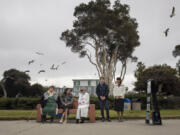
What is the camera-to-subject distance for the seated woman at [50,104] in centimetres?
1176

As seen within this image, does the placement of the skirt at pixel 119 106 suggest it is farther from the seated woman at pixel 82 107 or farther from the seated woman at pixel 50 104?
the seated woman at pixel 50 104

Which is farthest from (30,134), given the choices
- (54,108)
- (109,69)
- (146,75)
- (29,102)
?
(146,75)

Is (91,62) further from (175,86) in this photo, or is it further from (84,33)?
(175,86)

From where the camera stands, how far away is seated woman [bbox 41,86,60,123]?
1176 centimetres

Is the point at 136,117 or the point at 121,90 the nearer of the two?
the point at 121,90

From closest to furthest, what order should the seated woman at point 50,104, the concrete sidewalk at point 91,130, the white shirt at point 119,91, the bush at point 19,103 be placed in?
the concrete sidewalk at point 91,130
the seated woman at point 50,104
the white shirt at point 119,91
the bush at point 19,103

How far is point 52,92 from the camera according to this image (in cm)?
1238

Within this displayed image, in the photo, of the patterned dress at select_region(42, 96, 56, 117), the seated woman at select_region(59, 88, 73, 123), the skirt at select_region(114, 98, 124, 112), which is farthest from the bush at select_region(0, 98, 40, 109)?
the skirt at select_region(114, 98, 124, 112)

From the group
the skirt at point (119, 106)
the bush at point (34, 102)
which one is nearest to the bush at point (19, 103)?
the bush at point (34, 102)

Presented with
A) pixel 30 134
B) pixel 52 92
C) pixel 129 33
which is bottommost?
pixel 30 134

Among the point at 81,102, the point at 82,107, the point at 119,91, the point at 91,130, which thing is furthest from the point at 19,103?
the point at 91,130

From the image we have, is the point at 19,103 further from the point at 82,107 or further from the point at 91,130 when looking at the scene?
the point at 91,130

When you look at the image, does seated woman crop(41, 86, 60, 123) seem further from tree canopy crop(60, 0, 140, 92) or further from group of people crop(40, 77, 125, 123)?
tree canopy crop(60, 0, 140, 92)

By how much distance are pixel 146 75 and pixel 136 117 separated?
1806 inches
